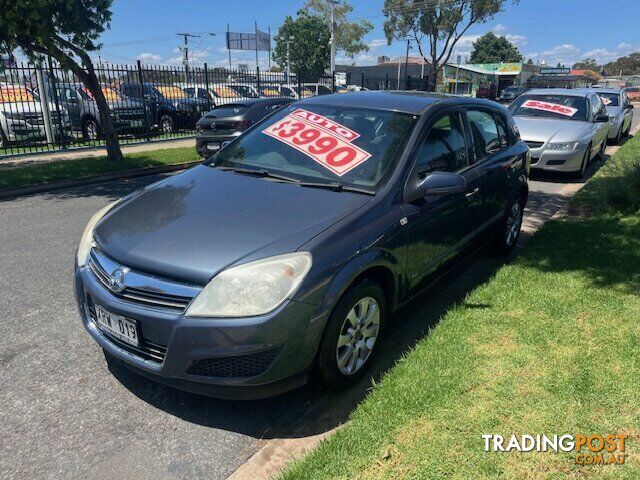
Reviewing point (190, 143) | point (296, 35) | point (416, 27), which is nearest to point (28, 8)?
point (190, 143)

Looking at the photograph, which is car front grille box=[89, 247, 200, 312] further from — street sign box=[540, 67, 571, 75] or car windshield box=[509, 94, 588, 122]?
street sign box=[540, 67, 571, 75]

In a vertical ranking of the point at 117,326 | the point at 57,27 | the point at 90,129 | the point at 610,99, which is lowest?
the point at 117,326

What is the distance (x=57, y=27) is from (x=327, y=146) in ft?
27.8

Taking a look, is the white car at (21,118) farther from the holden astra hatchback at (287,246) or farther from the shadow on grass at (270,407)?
the shadow on grass at (270,407)

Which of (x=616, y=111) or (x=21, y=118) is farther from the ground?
(x=616, y=111)

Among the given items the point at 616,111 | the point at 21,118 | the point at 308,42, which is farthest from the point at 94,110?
the point at 308,42

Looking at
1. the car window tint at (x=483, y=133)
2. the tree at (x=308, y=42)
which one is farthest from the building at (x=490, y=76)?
the car window tint at (x=483, y=133)

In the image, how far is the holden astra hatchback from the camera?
2.40 m

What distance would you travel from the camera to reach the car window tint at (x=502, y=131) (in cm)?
489

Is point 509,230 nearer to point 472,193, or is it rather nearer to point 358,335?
point 472,193

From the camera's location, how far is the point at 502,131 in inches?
197

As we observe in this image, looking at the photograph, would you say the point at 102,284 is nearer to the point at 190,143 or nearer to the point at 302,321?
the point at 302,321

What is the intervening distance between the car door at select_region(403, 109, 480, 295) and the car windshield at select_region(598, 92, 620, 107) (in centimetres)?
1368

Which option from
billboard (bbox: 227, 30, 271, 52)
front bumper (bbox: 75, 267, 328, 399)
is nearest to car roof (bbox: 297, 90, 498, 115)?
front bumper (bbox: 75, 267, 328, 399)
